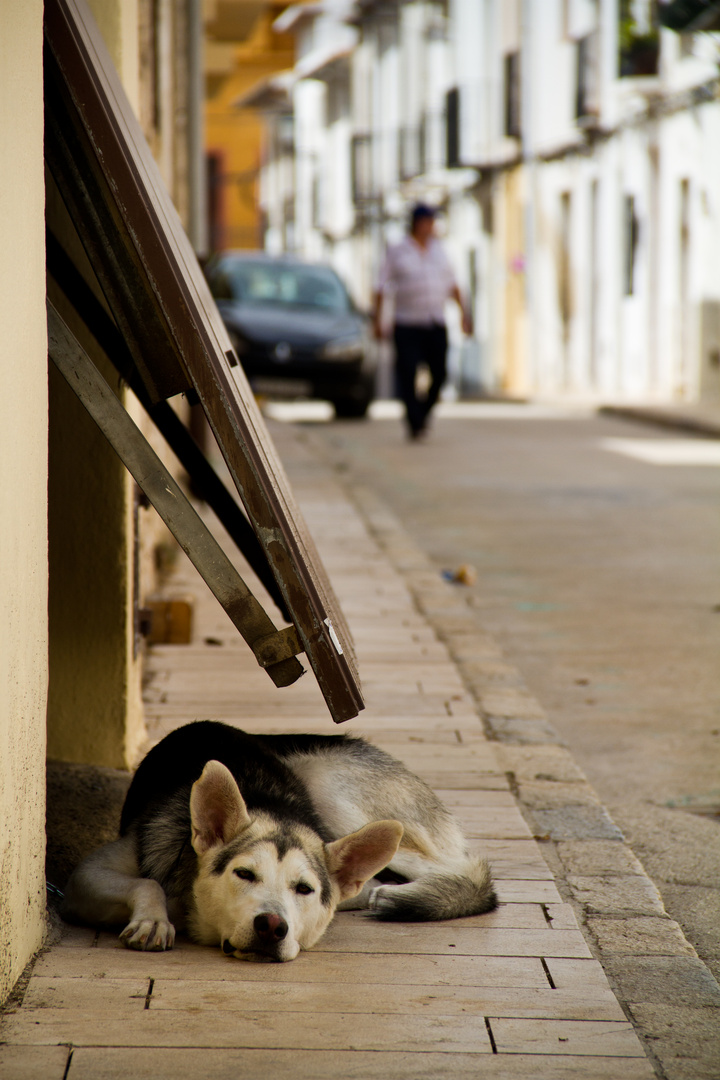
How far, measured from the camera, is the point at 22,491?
9.13ft

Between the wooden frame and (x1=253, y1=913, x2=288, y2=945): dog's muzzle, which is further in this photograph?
the wooden frame

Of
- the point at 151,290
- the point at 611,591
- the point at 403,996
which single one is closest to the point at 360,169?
the point at 611,591

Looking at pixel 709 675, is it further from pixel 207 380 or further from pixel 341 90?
pixel 341 90

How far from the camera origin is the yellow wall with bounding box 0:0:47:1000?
8.69 feet

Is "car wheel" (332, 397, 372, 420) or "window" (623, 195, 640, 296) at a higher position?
"window" (623, 195, 640, 296)

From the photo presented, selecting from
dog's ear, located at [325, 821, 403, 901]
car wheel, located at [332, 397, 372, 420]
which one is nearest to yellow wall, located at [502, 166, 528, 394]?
car wheel, located at [332, 397, 372, 420]

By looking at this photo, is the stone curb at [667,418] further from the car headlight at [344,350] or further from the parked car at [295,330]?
the car headlight at [344,350]

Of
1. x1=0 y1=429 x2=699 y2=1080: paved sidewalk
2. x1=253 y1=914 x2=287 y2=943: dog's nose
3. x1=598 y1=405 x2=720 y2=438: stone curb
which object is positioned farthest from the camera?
x1=598 y1=405 x2=720 y2=438: stone curb

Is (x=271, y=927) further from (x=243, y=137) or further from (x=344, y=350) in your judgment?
(x=243, y=137)

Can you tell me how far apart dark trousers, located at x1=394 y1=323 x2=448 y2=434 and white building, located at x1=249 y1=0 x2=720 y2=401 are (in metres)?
6.64

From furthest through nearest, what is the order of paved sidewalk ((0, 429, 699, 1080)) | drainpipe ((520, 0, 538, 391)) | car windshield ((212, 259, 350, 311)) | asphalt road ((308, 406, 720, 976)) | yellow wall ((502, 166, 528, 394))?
yellow wall ((502, 166, 528, 394)) < drainpipe ((520, 0, 538, 391)) < car windshield ((212, 259, 350, 311)) < asphalt road ((308, 406, 720, 976)) < paved sidewalk ((0, 429, 699, 1080))

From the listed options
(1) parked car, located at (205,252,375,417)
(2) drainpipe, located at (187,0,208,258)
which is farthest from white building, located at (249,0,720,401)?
(2) drainpipe, located at (187,0,208,258)

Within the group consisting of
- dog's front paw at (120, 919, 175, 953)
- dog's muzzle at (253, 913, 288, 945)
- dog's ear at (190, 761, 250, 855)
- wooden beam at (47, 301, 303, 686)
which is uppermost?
wooden beam at (47, 301, 303, 686)

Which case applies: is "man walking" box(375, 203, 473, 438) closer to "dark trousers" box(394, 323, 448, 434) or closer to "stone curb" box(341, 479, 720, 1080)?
"dark trousers" box(394, 323, 448, 434)
